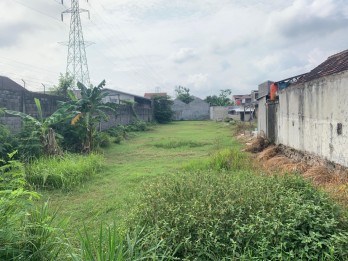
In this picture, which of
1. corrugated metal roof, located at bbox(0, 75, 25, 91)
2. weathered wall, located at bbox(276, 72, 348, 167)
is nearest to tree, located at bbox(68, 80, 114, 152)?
corrugated metal roof, located at bbox(0, 75, 25, 91)

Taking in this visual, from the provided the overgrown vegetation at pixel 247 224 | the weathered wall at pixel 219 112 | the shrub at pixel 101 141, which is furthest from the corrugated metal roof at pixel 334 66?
the weathered wall at pixel 219 112

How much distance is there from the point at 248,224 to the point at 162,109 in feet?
115

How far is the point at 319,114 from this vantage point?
22.5 feet

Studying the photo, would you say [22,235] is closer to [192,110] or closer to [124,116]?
[124,116]

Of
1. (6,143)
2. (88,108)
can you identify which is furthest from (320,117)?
(88,108)

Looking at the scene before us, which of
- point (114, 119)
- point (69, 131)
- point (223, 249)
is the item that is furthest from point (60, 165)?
point (114, 119)

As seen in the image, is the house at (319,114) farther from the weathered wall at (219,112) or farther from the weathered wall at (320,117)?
the weathered wall at (219,112)

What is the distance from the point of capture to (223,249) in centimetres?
305

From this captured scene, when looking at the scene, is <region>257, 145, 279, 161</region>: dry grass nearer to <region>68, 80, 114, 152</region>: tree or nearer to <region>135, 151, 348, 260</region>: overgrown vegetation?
<region>135, 151, 348, 260</region>: overgrown vegetation

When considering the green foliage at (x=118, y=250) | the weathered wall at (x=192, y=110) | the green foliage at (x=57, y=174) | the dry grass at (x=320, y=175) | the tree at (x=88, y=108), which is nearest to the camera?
the green foliage at (x=118, y=250)

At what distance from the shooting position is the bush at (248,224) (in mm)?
2928

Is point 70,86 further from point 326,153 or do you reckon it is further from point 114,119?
point 326,153

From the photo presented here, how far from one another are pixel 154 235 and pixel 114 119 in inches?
742

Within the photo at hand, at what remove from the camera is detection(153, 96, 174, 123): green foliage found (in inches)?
1484
